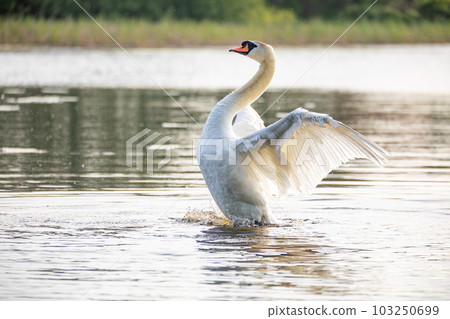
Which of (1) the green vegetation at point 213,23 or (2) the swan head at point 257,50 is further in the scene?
(1) the green vegetation at point 213,23

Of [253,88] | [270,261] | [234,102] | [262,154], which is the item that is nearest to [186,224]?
[262,154]

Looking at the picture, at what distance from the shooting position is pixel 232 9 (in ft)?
163

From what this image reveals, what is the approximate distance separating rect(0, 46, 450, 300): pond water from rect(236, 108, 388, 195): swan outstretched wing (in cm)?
48

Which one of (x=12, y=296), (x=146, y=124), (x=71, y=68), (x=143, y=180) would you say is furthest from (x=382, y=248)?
(x=71, y=68)

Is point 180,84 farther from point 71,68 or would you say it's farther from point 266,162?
point 266,162

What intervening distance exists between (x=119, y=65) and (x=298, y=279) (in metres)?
25.0

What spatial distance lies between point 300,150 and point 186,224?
1318mm

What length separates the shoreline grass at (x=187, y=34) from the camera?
3362 centimetres

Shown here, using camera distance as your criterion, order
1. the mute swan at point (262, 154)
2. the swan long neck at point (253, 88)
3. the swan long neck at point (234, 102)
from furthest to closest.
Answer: the swan long neck at point (253, 88) < the swan long neck at point (234, 102) < the mute swan at point (262, 154)

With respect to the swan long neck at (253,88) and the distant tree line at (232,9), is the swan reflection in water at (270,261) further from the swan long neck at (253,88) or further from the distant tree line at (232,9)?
the distant tree line at (232,9)

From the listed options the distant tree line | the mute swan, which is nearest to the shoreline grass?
the distant tree line

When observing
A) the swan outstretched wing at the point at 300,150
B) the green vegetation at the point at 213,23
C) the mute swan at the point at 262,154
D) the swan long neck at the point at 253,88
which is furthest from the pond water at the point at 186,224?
the green vegetation at the point at 213,23

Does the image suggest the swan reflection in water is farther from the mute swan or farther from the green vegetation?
the green vegetation

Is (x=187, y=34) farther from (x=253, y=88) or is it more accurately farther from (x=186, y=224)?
(x=186, y=224)
